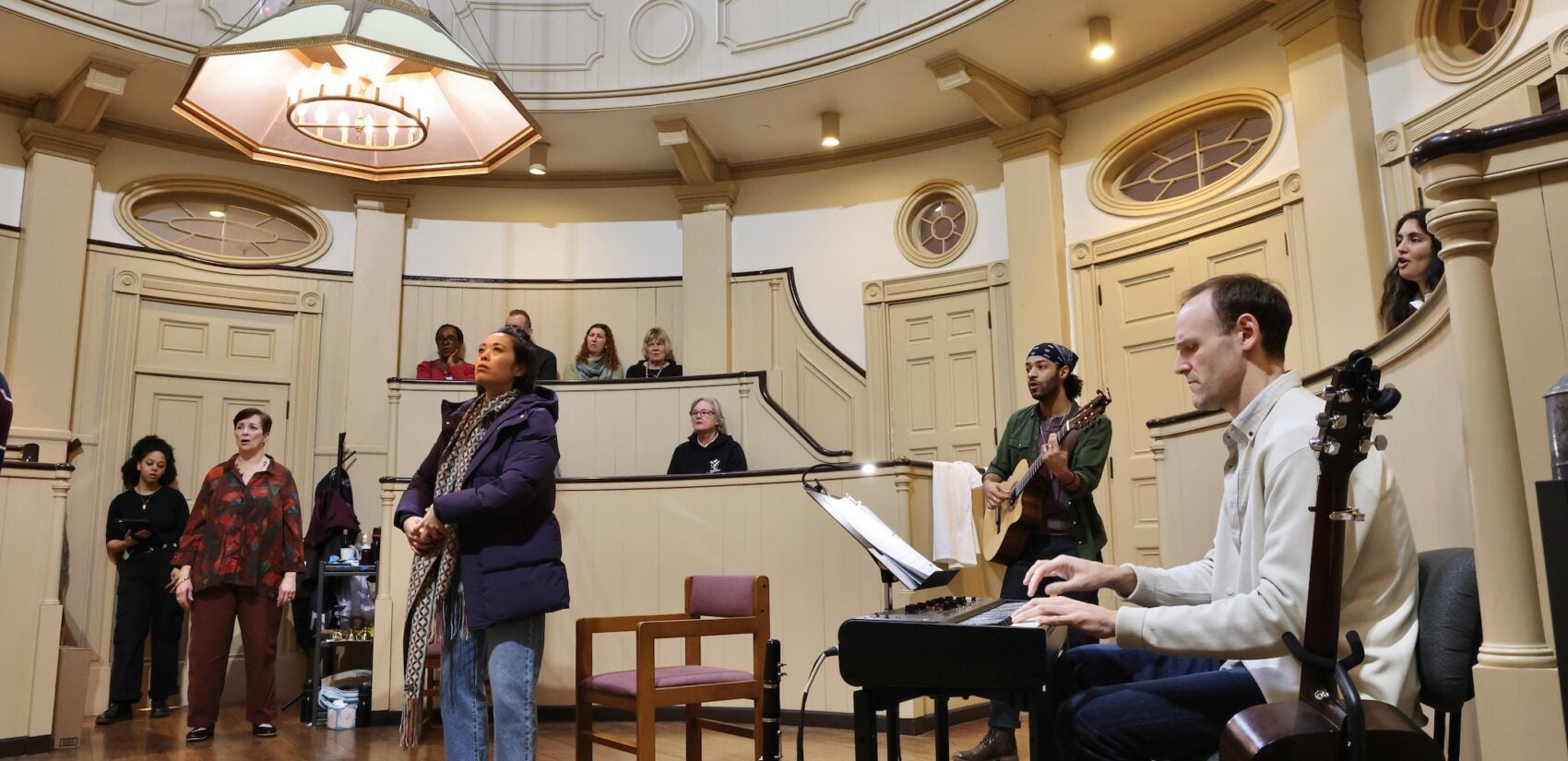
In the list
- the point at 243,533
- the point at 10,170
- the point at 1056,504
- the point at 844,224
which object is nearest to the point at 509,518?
the point at 1056,504

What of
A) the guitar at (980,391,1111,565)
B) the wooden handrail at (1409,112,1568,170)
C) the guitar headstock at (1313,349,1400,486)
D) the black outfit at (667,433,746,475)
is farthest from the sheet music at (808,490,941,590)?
the black outfit at (667,433,746,475)

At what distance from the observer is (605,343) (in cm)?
757

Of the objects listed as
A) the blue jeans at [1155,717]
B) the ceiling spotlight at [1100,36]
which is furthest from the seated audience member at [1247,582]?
the ceiling spotlight at [1100,36]

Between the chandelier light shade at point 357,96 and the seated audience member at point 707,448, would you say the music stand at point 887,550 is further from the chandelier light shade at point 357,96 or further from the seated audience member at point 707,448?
the chandelier light shade at point 357,96

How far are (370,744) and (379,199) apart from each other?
443cm

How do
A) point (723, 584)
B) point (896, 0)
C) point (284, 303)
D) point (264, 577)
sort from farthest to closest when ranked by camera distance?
point (284, 303)
point (896, 0)
point (264, 577)
point (723, 584)

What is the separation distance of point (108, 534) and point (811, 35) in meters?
4.98

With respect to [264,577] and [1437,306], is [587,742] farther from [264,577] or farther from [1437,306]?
[1437,306]

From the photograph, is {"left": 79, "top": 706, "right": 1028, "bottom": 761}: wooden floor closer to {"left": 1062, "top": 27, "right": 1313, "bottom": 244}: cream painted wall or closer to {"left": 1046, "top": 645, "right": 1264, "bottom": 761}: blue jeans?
{"left": 1046, "top": 645, "right": 1264, "bottom": 761}: blue jeans

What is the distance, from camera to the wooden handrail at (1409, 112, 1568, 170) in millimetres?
1646

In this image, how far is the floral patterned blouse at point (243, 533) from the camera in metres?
4.84

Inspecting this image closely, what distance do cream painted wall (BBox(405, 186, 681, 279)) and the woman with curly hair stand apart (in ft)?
8.78

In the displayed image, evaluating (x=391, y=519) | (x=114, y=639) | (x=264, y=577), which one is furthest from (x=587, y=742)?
(x=114, y=639)

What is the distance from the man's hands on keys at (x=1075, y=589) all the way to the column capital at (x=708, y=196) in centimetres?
617
